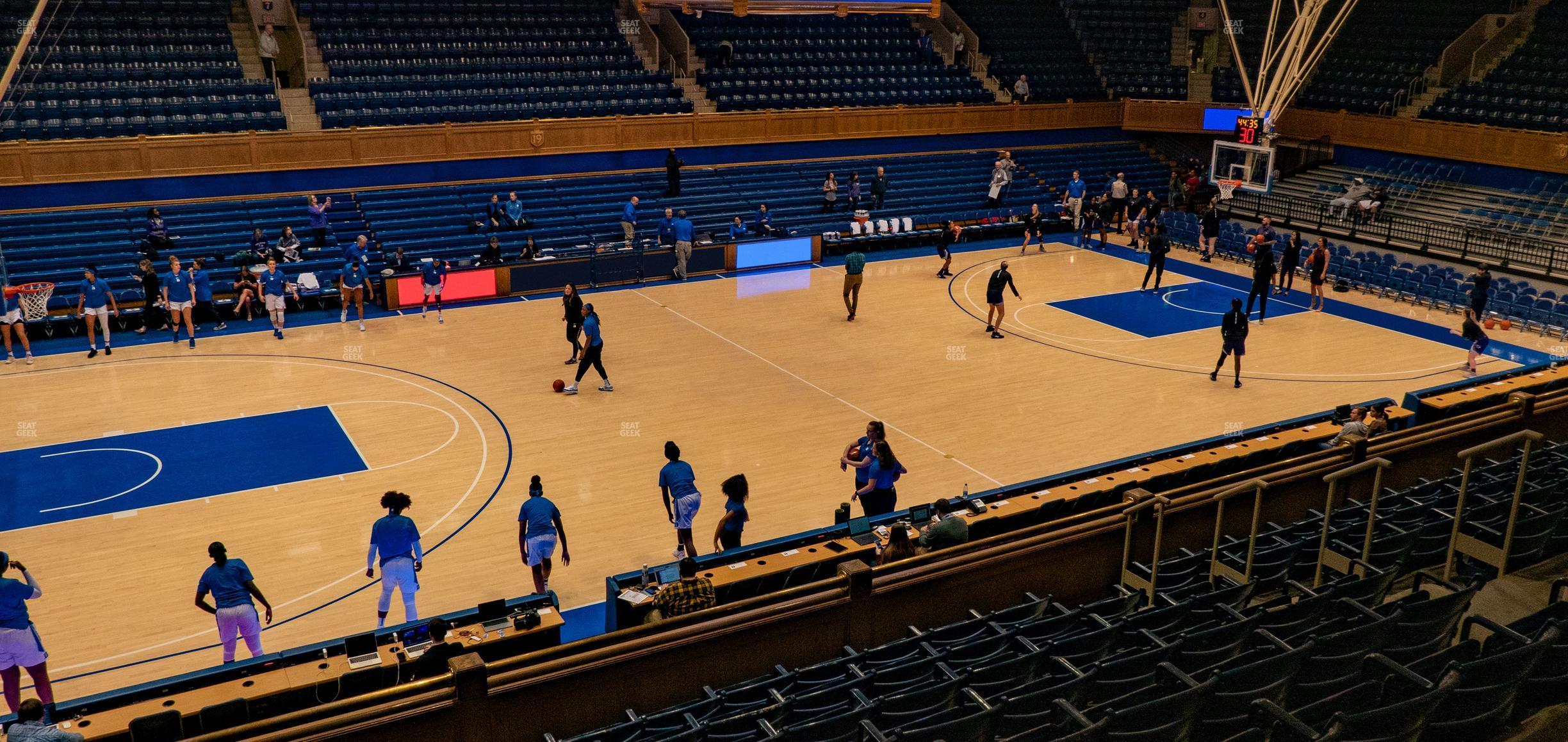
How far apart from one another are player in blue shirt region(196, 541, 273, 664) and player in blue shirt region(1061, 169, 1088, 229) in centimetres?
2721

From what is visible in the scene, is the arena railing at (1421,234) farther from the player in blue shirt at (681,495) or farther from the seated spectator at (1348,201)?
the player in blue shirt at (681,495)

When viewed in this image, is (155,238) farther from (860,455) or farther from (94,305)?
(860,455)

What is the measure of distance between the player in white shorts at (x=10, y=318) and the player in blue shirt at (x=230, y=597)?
41.4ft

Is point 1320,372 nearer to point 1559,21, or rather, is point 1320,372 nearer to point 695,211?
point 695,211

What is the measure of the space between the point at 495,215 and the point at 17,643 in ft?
60.9

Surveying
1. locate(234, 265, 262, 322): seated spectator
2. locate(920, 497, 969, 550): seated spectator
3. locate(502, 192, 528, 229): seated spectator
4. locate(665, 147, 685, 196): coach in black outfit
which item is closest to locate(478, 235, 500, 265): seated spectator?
locate(502, 192, 528, 229): seated spectator

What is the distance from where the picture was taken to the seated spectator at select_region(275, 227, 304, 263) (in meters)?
24.5

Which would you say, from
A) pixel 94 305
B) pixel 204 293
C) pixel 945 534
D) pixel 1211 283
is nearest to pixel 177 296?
pixel 204 293

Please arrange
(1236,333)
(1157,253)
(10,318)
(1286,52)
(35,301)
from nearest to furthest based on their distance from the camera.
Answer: (1236,333) < (10,318) < (35,301) < (1157,253) < (1286,52)

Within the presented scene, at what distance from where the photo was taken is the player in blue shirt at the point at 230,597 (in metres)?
10.3

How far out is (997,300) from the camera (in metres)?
21.8

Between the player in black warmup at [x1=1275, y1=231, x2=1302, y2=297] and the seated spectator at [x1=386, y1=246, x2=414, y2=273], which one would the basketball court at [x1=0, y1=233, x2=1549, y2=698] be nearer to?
the player in black warmup at [x1=1275, y1=231, x2=1302, y2=297]

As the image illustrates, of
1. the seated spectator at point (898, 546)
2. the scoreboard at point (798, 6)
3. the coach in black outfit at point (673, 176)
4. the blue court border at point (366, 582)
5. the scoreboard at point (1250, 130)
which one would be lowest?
the blue court border at point (366, 582)

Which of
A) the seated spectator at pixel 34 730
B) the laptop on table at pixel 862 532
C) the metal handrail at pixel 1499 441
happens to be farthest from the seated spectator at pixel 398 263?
the metal handrail at pixel 1499 441
